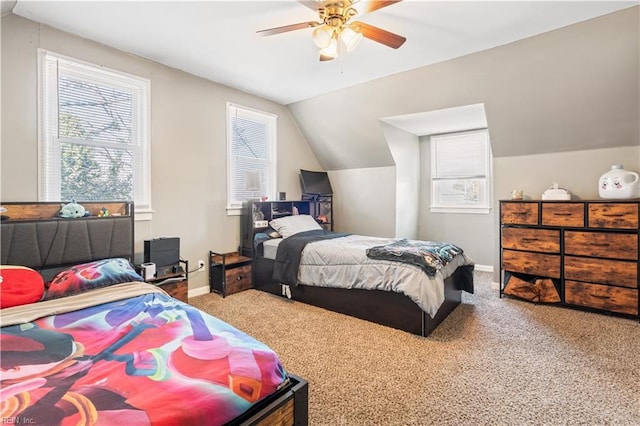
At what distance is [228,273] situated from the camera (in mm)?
3762

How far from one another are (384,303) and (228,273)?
6.39 ft

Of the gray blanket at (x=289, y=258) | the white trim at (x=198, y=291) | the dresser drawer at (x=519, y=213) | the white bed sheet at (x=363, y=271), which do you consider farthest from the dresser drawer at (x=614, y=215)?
the white trim at (x=198, y=291)

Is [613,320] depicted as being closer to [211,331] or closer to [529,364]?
[529,364]

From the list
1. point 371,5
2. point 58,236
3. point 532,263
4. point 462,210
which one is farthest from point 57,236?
point 462,210

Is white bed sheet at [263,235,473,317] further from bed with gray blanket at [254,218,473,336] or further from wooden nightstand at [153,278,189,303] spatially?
wooden nightstand at [153,278,189,303]

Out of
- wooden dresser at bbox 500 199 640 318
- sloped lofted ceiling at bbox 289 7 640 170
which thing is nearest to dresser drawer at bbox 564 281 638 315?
wooden dresser at bbox 500 199 640 318

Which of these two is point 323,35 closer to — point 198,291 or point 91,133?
point 91,133

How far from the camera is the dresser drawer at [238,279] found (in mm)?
3770

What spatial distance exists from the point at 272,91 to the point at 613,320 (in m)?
4.58

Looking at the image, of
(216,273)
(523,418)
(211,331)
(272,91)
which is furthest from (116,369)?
(272,91)

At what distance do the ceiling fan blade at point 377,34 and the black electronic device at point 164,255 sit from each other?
2.65 metres

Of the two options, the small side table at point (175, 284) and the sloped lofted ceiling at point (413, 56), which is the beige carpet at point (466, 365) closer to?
the small side table at point (175, 284)

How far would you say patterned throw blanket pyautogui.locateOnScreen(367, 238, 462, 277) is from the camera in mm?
2688

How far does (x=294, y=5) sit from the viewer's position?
7.81 feet
